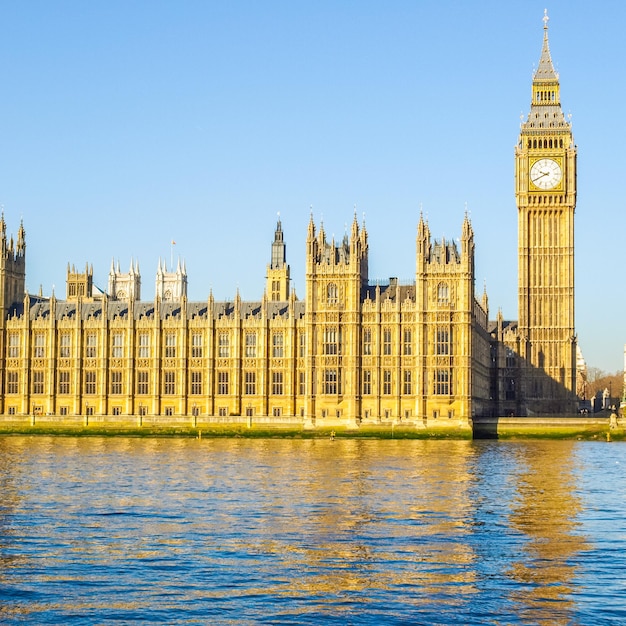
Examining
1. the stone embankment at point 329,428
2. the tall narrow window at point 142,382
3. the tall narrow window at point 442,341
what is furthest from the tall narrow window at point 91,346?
the tall narrow window at point 442,341

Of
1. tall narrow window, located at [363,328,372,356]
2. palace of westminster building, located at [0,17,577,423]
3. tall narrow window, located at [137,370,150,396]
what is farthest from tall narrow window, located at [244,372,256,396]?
tall narrow window, located at [363,328,372,356]

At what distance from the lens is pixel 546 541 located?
44.8m

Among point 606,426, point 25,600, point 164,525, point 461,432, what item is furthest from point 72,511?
point 606,426

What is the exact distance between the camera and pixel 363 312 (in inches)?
4847

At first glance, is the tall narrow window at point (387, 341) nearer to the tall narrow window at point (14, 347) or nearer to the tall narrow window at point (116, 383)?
A: the tall narrow window at point (116, 383)

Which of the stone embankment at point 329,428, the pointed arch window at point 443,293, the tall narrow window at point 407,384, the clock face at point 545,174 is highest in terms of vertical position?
the clock face at point 545,174

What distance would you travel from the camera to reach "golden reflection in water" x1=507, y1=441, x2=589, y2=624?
34.6 m

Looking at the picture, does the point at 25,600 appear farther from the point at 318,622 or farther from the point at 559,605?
the point at 559,605

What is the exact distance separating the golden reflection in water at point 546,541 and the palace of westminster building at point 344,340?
41924 mm

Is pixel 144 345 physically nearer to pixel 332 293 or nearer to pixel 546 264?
pixel 332 293

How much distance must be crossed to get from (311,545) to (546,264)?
378 ft

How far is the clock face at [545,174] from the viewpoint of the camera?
509 ft

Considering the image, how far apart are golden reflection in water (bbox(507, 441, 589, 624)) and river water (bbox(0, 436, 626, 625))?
9cm

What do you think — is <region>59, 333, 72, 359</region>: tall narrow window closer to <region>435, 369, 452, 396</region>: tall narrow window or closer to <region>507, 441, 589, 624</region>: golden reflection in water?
<region>435, 369, 452, 396</region>: tall narrow window
